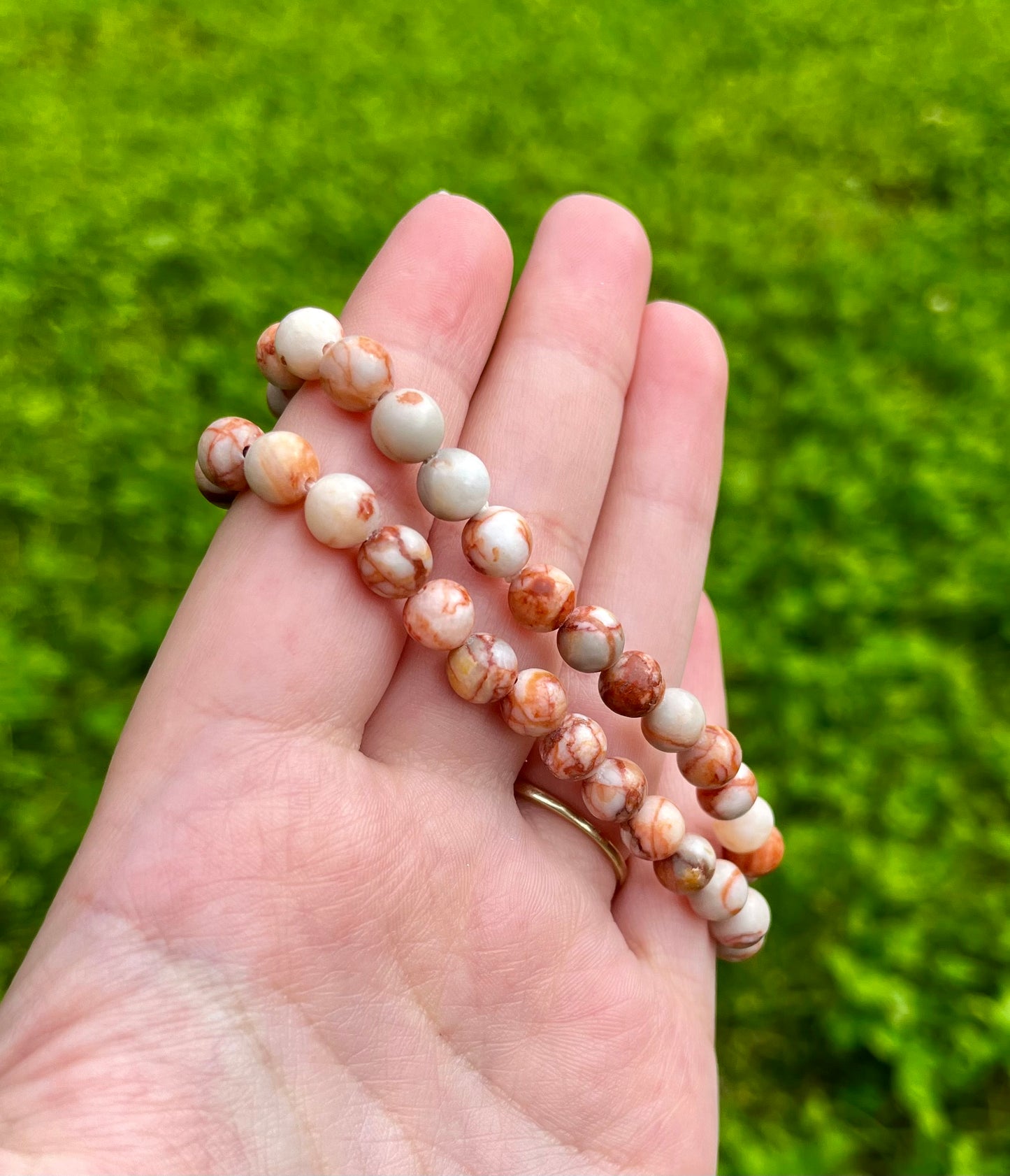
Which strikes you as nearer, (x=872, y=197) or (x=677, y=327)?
(x=677, y=327)

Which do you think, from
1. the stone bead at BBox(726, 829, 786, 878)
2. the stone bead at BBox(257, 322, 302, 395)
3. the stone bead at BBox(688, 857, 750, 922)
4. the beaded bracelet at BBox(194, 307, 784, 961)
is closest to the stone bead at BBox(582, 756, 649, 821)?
the beaded bracelet at BBox(194, 307, 784, 961)

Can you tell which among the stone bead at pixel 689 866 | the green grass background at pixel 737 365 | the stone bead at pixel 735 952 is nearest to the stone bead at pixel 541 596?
the stone bead at pixel 689 866

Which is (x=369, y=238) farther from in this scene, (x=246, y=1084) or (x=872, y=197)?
(x=246, y=1084)

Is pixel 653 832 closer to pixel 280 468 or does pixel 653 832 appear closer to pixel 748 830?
pixel 748 830

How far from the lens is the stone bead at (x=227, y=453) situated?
55.5 inches

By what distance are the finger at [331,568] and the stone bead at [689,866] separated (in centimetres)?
58

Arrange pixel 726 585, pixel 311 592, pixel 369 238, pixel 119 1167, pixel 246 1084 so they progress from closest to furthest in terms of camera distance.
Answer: pixel 119 1167 → pixel 246 1084 → pixel 311 592 → pixel 726 585 → pixel 369 238

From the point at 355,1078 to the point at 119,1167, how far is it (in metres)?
0.30

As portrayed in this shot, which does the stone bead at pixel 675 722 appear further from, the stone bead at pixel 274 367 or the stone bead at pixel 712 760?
the stone bead at pixel 274 367

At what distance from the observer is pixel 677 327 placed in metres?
1.92

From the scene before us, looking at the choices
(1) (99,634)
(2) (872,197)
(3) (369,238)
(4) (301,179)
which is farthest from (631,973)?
(2) (872,197)

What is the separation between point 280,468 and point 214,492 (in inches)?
8.2

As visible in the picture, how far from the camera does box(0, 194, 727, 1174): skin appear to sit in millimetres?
1115

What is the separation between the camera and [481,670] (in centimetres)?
140
